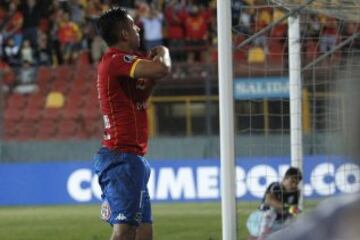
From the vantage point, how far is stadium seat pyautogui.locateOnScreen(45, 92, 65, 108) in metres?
19.7

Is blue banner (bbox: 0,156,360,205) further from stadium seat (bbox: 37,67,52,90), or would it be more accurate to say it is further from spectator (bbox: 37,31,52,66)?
spectator (bbox: 37,31,52,66)

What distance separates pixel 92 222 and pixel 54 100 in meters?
6.21

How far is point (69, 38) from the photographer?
2181 centimetres

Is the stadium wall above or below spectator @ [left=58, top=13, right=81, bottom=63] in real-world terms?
below

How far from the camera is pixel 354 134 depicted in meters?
1.35

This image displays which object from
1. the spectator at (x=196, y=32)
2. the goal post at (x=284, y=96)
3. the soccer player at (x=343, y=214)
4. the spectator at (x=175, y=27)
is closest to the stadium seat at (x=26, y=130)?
the spectator at (x=175, y=27)

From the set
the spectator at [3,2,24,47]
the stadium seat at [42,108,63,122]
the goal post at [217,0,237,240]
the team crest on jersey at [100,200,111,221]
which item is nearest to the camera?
the team crest on jersey at [100,200,111,221]

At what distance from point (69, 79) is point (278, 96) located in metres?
4.70

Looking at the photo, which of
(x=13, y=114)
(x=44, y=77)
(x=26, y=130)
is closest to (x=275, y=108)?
(x=44, y=77)

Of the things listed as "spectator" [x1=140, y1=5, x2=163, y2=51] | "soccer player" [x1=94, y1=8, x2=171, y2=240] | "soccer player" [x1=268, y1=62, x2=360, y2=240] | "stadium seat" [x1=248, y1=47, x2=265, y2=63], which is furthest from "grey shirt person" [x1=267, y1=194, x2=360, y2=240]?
"spectator" [x1=140, y1=5, x2=163, y2=51]

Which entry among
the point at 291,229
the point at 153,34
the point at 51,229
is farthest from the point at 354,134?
the point at 153,34

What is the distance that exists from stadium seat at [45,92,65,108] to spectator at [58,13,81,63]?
1667 mm

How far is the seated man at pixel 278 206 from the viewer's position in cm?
968

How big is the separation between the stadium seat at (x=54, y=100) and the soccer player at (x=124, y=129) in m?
13.9
